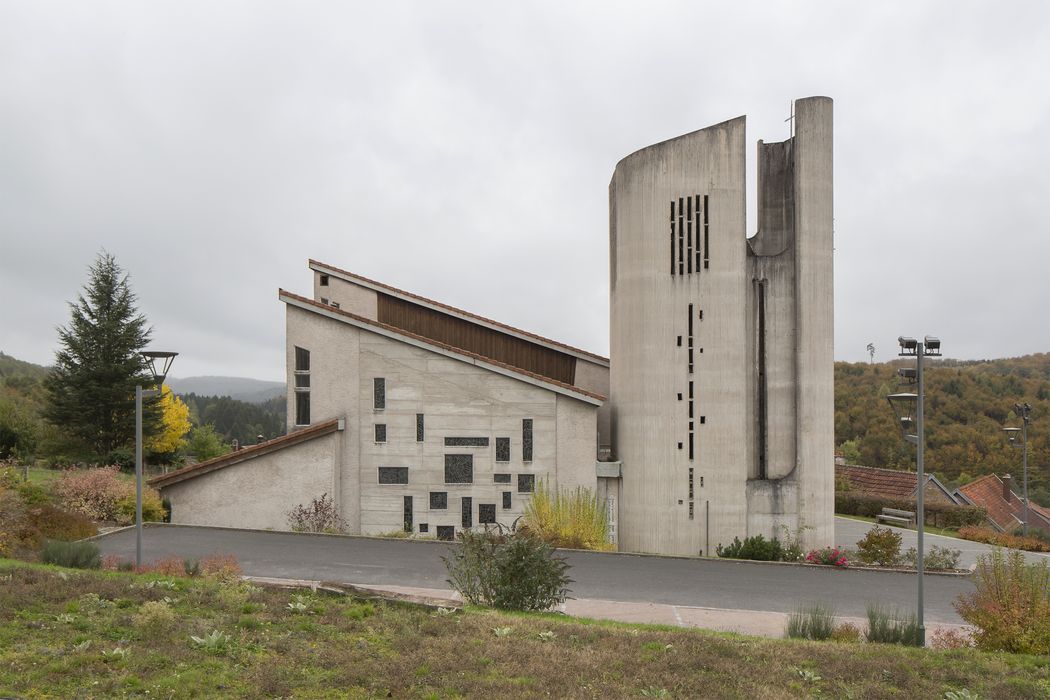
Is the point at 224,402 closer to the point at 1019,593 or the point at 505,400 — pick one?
the point at 505,400

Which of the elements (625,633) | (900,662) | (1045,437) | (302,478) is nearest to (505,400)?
(302,478)

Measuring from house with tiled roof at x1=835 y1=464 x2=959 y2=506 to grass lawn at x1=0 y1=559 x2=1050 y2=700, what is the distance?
28.1 metres

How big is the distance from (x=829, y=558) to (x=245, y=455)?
686 inches

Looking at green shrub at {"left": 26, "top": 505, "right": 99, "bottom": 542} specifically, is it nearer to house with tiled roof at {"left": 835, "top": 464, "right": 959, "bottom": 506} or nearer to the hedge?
the hedge

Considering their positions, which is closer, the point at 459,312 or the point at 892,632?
the point at 892,632

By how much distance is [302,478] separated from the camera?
20938 millimetres

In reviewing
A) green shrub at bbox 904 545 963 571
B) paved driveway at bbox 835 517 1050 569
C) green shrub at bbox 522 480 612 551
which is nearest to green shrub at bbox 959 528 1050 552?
paved driveway at bbox 835 517 1050 569

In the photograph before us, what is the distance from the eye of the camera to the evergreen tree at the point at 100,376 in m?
30.4

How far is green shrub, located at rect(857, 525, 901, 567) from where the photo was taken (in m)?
18.3

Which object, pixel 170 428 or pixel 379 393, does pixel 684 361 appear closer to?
pixel 379 393

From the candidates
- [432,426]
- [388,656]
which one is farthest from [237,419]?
[388,656]

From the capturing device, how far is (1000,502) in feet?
137

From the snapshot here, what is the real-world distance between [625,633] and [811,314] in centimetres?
1343

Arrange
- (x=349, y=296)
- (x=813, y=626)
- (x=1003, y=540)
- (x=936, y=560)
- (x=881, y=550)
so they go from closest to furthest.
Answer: (x=813, y=626), (x=936, y=560), (x=881, y=550), (x=1003, y=540), (x=349, y=296)
